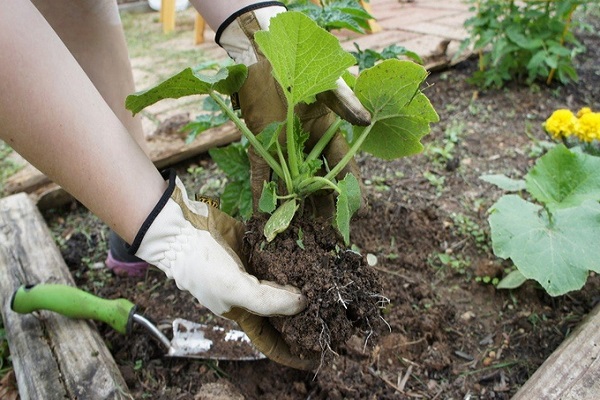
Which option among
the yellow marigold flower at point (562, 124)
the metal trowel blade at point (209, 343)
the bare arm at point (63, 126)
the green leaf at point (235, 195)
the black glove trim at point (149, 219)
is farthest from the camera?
the yellow marigold flower at point (562, 124)

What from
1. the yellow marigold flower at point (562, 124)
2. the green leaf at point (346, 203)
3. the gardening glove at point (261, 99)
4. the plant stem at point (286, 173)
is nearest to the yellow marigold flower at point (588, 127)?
the yellow marigold flower at point (562, 124)

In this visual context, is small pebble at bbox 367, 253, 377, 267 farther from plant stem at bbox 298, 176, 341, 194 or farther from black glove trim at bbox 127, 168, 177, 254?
black glove trim at bbox 127, 168, 177, 254

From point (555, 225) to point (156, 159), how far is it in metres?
1.57

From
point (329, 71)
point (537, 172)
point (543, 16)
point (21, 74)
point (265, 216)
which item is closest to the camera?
point (21, 74)

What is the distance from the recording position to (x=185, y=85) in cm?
108

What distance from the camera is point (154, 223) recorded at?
103 centimetres

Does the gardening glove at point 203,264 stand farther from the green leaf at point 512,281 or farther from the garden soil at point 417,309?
the green leaf at point 512,281

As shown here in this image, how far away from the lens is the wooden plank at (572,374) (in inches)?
41.5

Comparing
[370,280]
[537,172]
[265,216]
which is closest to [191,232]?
[265,216]

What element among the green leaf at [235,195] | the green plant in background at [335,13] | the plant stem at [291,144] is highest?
the green plant in background at [335,13]

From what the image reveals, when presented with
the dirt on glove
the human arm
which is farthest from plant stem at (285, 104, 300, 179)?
the human arm

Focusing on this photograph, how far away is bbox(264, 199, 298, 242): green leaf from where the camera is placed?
3.44 feet

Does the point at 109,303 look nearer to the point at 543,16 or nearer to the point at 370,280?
the point at 370,280

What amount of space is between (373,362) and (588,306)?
2.12 feet
